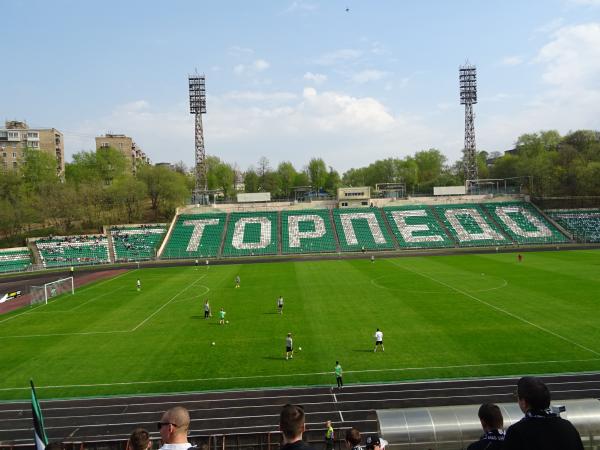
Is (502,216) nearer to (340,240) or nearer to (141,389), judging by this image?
(340,240)

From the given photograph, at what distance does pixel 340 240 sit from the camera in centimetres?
6888

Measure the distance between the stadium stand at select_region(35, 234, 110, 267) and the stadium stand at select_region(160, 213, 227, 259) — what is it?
32.5ft

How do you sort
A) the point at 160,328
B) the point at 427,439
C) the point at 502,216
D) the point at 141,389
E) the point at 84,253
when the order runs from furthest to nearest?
1. the point at 502,216
2. the point at 84,253
3. the point at 160,328
4. the point at 141,389
5. the point at 427,439

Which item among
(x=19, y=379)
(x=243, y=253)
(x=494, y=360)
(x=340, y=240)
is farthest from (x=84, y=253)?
(x=494, y=360)

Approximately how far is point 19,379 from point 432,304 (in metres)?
24.3

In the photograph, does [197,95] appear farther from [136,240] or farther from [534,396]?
[534,396]

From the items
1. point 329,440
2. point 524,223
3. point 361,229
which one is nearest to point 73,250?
point 361,229

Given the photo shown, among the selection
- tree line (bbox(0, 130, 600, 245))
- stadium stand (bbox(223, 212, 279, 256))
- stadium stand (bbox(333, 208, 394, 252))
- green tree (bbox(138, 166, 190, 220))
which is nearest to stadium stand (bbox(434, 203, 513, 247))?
stadium stand (bbox(333, 208, 394, 252))

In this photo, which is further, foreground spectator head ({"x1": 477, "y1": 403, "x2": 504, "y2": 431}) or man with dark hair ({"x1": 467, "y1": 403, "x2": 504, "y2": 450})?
foreground spectator head ({"x1": 477, "y1": 403, "x2": 504, "y2": 431})

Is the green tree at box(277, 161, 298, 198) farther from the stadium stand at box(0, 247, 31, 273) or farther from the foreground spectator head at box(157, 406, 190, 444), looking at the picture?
the foreground spectator head at box(157, 406, 190, 444)

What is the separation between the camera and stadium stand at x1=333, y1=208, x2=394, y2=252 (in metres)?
66.6

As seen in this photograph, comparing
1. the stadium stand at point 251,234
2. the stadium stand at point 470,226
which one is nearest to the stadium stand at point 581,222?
the stadium stand at point 470,226

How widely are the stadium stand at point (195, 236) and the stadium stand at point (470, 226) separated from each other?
38527mm

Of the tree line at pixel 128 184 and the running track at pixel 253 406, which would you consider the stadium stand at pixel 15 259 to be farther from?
the running track at pixel 253 406
